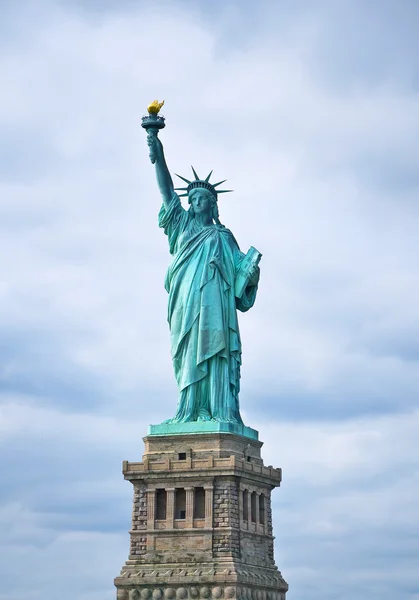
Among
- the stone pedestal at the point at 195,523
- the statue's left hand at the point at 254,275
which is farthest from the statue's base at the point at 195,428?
the statue's left hand at the point at 254,275

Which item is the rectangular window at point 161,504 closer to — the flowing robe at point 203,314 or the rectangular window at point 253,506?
the flowing robe at point 203,314

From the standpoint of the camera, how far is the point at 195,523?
52938 mm

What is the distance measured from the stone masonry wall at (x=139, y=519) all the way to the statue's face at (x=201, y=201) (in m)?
10.1

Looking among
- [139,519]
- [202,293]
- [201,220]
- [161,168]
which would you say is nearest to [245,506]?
[139,519]

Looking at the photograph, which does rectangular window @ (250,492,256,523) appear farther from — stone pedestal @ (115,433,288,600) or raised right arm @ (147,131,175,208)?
raised right arm @ (147,131,175,208)

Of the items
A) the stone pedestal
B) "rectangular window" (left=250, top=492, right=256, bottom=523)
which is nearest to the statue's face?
the stone pedestal

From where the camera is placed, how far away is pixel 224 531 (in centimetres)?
5241

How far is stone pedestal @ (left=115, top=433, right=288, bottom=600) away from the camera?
52094 mm

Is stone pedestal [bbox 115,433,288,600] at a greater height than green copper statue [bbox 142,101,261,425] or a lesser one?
lesser

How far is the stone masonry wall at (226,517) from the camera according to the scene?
52.3 m

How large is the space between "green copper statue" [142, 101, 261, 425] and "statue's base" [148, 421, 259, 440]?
32 cm

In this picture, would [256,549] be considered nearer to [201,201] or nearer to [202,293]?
[202,293]

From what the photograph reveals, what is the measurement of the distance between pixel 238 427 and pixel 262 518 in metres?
3.58

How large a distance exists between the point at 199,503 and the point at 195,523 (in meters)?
0.76
